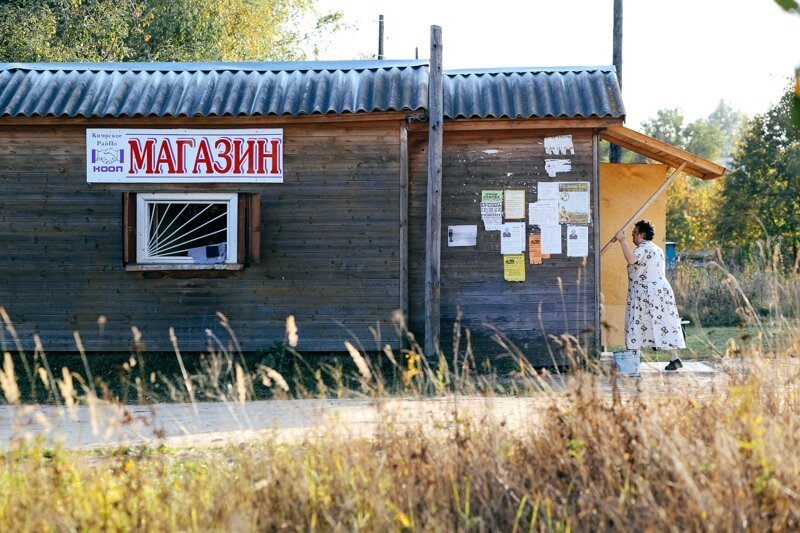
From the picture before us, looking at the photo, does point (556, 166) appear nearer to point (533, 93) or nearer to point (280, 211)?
point (533, 93)

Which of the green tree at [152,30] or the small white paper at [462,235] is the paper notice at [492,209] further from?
the green tree at [152,30]

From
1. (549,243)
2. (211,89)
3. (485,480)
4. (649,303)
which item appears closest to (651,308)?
(649,303)

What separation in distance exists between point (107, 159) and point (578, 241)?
18.4 feet

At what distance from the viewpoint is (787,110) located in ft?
9.64

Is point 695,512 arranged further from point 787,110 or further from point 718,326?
point 718,326

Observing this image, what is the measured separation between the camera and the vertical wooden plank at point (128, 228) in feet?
39.5

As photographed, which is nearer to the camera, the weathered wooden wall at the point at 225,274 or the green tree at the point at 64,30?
the weathered wooden wall at the point at 225,274

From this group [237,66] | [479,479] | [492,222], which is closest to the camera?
[479,479]

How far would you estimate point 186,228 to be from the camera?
1238cm

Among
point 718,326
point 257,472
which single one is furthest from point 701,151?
point 257,472

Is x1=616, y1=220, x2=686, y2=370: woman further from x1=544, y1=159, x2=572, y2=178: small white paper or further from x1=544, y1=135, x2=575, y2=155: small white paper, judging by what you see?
x1=544, y1=135, x2=575, y2=155: small white paper

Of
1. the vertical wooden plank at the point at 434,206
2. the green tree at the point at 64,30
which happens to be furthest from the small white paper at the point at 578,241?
the green tree at the point at 64,30

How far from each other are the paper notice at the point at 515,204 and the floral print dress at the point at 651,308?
1437mm

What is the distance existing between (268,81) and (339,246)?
217 cm
